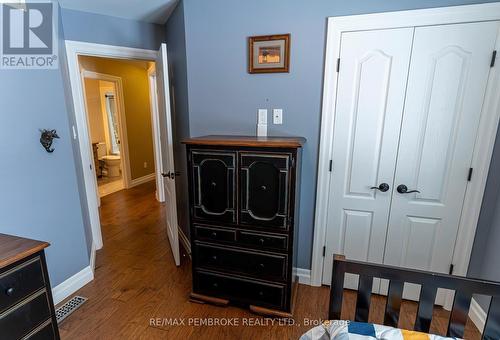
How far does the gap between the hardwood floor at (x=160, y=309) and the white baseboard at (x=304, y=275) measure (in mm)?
49

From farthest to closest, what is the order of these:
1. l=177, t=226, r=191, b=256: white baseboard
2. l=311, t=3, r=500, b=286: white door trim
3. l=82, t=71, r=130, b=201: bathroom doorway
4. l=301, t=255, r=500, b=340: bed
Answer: l=82, t=71, r=130, b=201: bathroom doorway, l=177, t=226, r=191, b=256: white baseboard, l=311, t=3, r=500, b=286: white door trim, l=301, t=255, r=500, b=340: bed

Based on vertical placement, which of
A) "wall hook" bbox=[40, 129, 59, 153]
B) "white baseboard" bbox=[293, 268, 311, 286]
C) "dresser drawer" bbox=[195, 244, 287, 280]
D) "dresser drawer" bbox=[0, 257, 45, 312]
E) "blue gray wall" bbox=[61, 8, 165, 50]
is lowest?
"white baseboard" bbox=[293, 268, 311, 286]

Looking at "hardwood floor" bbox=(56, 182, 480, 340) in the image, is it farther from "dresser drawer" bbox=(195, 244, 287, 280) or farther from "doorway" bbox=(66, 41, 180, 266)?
"dresser drawer" bbox=(195, 244, 287, 280)

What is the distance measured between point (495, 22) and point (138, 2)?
255 cm

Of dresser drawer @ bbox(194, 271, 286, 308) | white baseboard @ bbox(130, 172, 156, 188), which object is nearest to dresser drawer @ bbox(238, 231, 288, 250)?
dresser drawer @ bbox(194, 271, 286, 308)

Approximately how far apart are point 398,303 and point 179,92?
7.63 ft

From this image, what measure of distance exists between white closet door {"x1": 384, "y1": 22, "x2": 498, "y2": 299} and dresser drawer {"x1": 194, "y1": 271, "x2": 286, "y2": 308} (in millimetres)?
962

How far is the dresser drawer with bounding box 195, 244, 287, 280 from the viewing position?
182cm

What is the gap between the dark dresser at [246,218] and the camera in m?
1.68

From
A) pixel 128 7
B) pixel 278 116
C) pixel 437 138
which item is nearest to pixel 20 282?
pixel 278 116

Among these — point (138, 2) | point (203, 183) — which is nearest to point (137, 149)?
point (138, 2)

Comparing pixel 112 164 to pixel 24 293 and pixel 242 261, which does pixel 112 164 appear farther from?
pixel 24 293

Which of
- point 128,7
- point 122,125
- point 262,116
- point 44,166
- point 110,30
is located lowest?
point 44,166

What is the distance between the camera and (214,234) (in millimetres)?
1905
